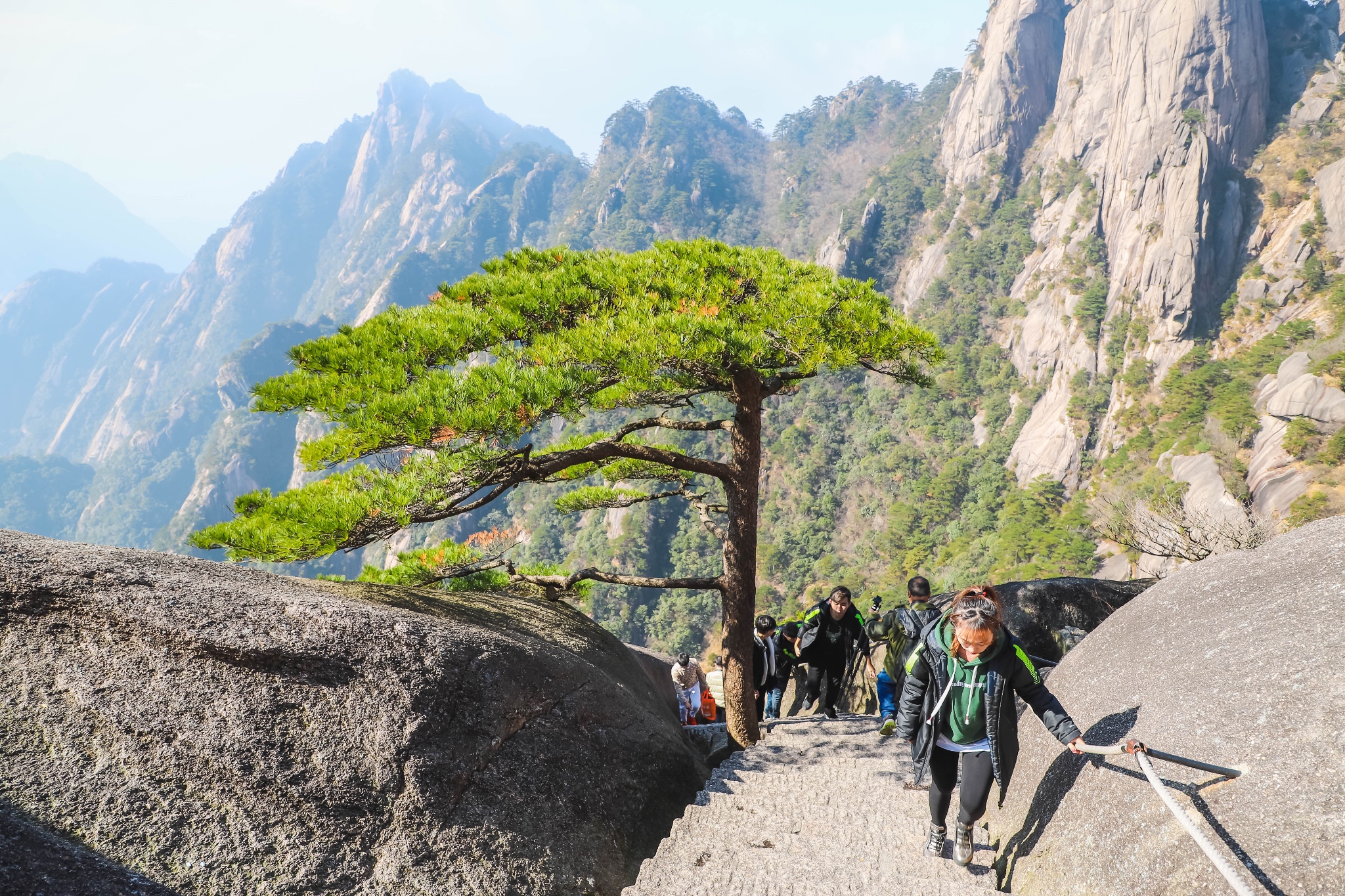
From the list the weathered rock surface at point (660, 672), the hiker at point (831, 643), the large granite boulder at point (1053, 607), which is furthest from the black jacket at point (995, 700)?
the weathered rock surface at point (660, 672)

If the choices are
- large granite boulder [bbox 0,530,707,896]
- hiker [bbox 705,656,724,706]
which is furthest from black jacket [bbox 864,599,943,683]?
hiker [bbox 705,656,724,706]

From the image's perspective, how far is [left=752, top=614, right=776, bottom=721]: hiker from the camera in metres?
6.36

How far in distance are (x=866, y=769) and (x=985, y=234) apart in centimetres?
7432

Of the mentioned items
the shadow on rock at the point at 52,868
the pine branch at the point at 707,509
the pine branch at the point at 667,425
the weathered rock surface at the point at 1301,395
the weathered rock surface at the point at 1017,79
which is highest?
the weathered rock surface at the point at 1017,79

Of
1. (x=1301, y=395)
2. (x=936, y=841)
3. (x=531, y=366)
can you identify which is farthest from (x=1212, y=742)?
(x=1301, y=395)

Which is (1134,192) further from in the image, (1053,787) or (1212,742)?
(1212,742)

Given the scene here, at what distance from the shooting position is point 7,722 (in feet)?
7.99

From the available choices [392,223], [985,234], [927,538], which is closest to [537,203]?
[392,223]

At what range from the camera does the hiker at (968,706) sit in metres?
2.85

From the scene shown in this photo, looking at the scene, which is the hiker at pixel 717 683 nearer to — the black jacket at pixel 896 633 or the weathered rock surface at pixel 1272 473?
the black jacket at pixel 896 633

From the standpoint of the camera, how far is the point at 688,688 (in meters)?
6.81

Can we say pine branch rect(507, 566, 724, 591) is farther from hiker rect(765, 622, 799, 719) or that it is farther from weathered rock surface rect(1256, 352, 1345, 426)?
weathered rock surface rect(1256, 352, 1345, 426)

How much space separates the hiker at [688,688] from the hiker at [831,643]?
1268 millimetres

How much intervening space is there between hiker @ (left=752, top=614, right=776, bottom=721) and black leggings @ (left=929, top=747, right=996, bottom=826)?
309 centimetres
